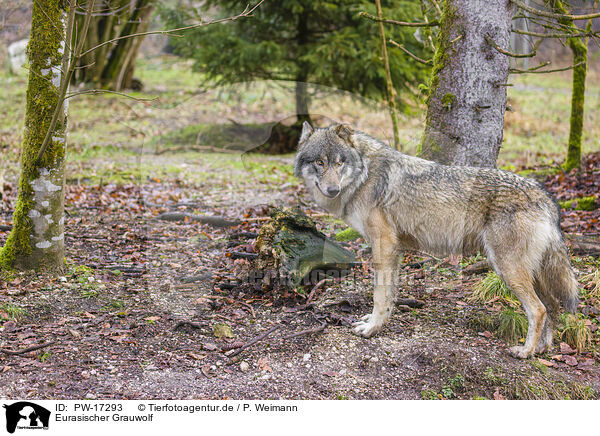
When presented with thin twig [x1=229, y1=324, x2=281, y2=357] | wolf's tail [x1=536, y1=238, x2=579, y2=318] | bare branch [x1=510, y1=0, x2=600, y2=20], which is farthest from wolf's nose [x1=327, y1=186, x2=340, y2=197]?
bare branch [x1=510, y1=0, x2=600, y2=20]

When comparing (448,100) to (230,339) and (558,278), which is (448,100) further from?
(230,339)

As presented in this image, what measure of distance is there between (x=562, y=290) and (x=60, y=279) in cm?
486

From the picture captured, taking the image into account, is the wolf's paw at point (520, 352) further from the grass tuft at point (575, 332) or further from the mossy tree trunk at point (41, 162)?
the mossy tree trunk at point (41, 162)

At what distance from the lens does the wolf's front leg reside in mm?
4496

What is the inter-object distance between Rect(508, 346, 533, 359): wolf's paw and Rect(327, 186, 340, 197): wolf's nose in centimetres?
206

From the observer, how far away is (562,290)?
435cm

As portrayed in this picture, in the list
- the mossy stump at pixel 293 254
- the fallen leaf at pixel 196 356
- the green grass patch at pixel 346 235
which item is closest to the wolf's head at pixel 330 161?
the mossy stump at pixel 293 254

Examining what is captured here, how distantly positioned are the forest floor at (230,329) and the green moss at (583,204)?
0.33ft

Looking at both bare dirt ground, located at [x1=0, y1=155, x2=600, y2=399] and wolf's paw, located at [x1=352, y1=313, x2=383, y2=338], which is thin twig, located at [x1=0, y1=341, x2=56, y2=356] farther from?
wolf's paw, located at [x1=352, y1=313, x2=383, y2=338]

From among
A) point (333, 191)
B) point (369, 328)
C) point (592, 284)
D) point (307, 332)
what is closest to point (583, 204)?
point (592, 284)

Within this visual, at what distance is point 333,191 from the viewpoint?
13.8 ft

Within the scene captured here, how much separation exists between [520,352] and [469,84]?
2.86 metres
